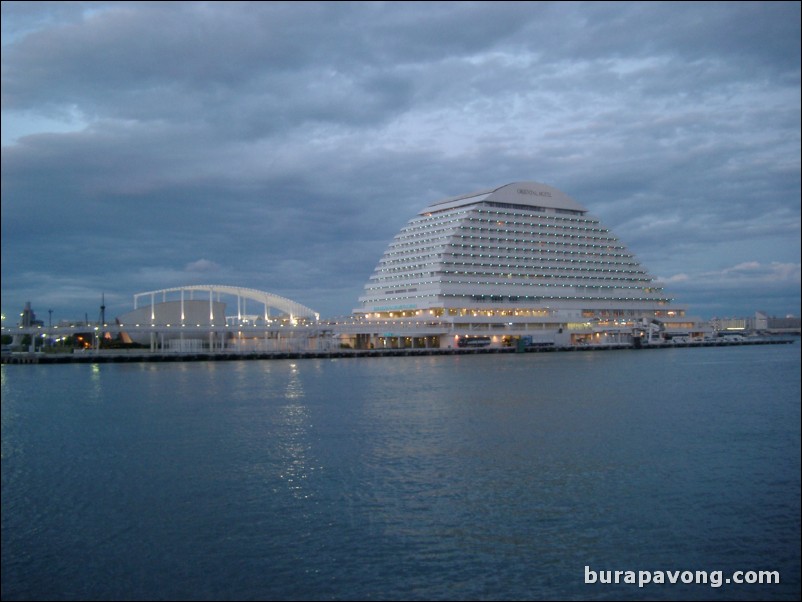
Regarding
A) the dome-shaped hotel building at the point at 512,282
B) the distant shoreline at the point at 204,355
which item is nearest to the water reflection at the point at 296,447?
the distant shoreline at the point at 204,355

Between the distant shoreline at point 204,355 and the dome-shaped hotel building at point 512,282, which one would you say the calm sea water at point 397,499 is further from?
the dome-shaped hotel building at point 512,282

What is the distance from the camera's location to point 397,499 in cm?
1494

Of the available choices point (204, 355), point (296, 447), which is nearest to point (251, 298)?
point (204, 355)

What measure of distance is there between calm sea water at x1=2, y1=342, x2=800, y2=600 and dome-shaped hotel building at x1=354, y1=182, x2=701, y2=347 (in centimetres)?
5385

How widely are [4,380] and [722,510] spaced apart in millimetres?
48006

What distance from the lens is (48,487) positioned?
54.0 feet

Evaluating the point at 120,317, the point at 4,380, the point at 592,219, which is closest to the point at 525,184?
the point at 592,219

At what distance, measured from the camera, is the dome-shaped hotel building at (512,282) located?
8475 cm

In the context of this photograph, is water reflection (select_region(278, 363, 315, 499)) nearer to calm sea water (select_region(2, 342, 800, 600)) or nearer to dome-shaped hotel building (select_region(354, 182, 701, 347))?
calm sea water (select_region(2, 342, 800, 600))

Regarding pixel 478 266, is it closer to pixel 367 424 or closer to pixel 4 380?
pixel 4 380

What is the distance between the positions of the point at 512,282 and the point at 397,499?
7667 centimetres

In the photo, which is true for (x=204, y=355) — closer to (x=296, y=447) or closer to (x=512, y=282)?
(x=512, y=282)

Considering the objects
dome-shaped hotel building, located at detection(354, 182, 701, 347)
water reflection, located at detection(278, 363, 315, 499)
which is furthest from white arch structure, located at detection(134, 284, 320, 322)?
water reflection, located at detection(278, 363, 315, 499)

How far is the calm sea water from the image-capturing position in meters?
11.0
